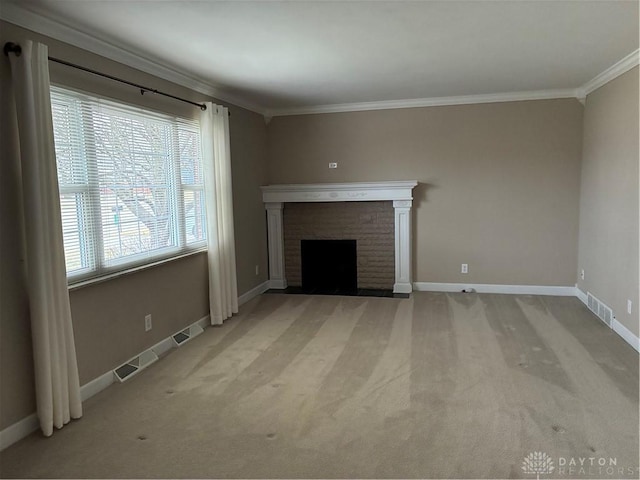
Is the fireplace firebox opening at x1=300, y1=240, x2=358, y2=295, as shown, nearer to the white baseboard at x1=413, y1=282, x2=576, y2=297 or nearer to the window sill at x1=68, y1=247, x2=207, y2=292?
the white baseboard at x1=413, y1=282, x2=576, y2=297

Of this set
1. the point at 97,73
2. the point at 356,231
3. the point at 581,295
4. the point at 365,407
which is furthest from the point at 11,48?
the point at 581,295

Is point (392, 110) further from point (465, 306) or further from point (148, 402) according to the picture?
point (148, 402)

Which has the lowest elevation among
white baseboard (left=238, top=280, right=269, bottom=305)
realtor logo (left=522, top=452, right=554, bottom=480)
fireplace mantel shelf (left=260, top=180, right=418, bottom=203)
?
realtor logo (left=522, top=452, right=554, bottom=480)

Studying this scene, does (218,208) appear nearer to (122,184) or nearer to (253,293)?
(122,184)

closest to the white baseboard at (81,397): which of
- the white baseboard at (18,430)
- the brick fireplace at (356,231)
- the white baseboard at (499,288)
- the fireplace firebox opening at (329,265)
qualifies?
the white baseboard at (18,430)

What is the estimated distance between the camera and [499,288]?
5.61 m

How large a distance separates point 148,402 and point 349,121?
4114 mm

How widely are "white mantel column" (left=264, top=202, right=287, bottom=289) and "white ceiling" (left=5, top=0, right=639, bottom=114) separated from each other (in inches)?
69.6

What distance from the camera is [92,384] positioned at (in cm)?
308

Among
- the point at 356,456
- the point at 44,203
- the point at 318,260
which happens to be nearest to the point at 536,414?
the point at 356,456

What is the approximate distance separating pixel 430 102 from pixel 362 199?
1.41 metres

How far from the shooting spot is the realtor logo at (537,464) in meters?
2.18

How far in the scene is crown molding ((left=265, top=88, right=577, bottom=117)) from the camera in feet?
17.1

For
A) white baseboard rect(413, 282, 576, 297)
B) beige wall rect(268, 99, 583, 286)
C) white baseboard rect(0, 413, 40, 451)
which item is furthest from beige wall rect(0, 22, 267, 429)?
white baseboard rect(413, 282, 576, 297)
